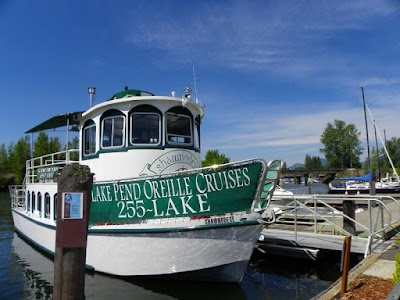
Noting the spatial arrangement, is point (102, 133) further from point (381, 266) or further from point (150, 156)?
point (381, 266)

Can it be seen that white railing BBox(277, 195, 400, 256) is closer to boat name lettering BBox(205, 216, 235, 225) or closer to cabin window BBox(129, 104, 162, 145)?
boat name lettering BBox(205, 216, 235, 225)

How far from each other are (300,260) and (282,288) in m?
2.30

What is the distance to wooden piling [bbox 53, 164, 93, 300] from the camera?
403cm

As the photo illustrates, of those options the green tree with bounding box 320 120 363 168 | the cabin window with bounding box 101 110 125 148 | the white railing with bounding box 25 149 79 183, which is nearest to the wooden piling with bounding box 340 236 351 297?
the cabin window with bounding box 101 110 125 148

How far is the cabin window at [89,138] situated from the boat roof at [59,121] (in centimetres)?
49

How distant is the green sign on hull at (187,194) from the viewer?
23.0ft

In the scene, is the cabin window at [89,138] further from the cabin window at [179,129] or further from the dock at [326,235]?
the dock at [326,235]

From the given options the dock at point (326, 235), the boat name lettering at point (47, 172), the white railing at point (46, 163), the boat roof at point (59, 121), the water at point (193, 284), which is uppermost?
the boat roof at point (59, 121)

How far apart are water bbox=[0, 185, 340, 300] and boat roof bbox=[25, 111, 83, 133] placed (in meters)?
4.33

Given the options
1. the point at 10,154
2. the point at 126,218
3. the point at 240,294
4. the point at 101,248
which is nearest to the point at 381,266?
the point at 240,294

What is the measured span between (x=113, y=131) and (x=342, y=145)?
297ft

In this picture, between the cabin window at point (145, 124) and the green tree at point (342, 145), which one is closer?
the cabin window at point (145, 124)

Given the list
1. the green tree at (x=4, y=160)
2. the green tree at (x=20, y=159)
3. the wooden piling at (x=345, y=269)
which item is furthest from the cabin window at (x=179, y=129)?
the green tree at (x=4, y=160)

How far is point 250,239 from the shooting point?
734cm
